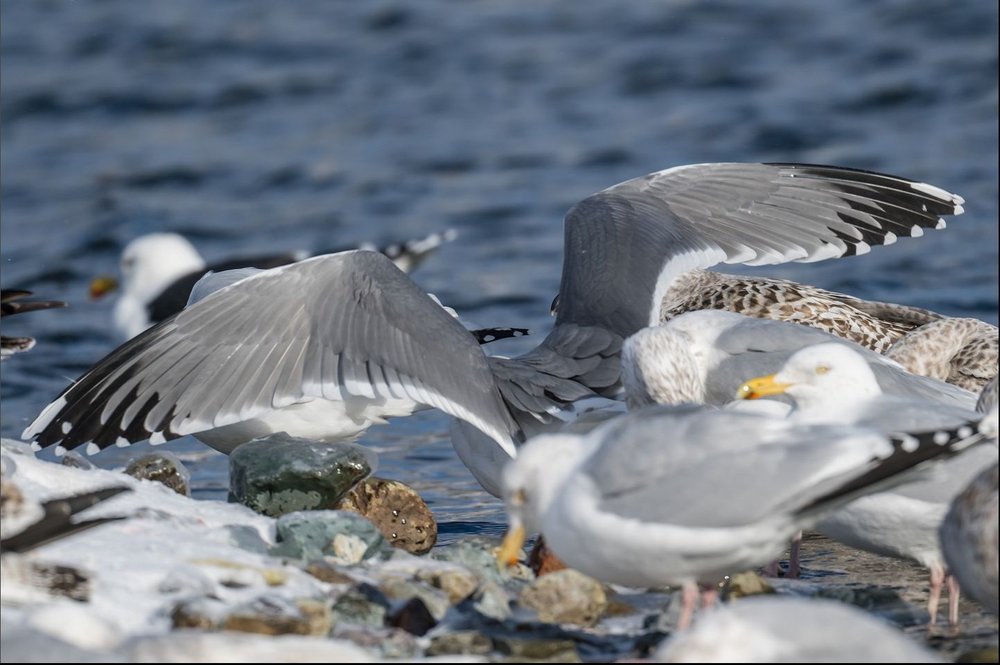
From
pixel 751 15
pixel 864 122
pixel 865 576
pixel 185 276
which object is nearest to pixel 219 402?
pixel 865 576

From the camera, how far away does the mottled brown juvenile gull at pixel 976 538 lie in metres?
4.42

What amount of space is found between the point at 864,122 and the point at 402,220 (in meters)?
4.44

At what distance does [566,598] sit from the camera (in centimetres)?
491

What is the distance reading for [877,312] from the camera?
845 centimetres

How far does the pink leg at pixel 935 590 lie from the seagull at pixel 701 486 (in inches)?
27.7

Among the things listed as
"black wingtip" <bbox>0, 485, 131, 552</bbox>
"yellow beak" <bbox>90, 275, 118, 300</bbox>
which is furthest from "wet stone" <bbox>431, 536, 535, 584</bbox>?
"yellow beak" <bbox>90, 275, 118, 300</bbox>

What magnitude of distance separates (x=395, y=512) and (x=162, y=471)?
37.1 inches

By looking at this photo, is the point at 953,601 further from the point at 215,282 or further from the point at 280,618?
the point at 215,282

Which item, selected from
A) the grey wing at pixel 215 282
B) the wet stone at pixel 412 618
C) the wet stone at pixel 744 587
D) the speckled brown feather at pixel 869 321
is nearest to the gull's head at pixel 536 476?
the wet stone at pixel 412 618

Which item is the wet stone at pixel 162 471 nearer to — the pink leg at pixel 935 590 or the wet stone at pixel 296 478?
the wet stone at pixel 296 478

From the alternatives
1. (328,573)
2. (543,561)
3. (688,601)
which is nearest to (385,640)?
(328,573)

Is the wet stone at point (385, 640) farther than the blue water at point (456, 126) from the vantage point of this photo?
No

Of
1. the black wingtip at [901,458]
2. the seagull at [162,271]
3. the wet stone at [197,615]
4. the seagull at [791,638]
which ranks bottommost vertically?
the seagull at [162,271]

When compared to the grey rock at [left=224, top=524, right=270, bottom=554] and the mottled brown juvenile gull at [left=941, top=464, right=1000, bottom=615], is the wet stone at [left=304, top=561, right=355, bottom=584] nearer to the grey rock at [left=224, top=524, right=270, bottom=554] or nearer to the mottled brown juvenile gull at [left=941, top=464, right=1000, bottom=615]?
the grey rock at [left=224, top=524, right=270, bottom=554]
